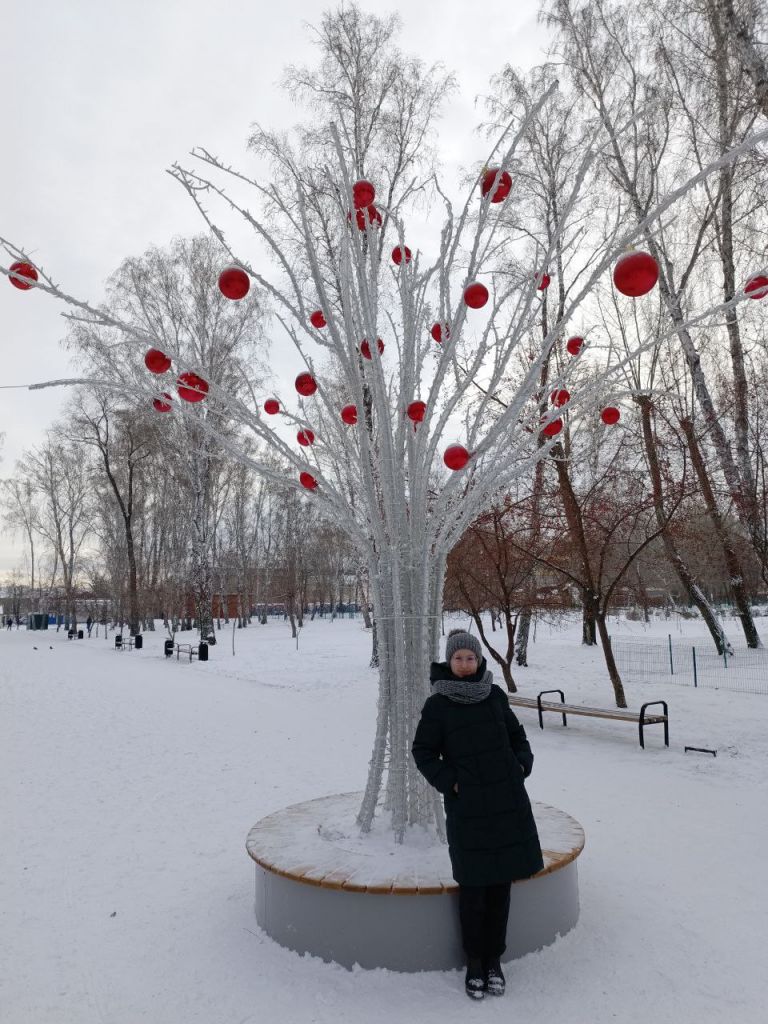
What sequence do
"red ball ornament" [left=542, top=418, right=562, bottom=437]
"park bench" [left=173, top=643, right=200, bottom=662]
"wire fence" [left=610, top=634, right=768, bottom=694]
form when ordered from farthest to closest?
"park bench" [left=173, top=643, right=200, bottom=662] → "wire fence" [left=610, top=634, right=768, bottom=694] → "red ball ornament" [left=542, top=418, right=562, bottom=437]

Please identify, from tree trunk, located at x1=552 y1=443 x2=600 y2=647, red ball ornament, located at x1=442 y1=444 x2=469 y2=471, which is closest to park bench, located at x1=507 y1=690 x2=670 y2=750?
tree trunk, located at x1=552 y1=443 x2=600 y2=647

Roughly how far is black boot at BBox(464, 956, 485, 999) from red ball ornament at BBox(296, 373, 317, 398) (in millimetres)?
2694

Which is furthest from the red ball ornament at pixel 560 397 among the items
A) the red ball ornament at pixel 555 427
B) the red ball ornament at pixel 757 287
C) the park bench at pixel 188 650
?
the park bench at pixel 188 650

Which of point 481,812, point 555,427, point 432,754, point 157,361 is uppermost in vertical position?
point 157,361

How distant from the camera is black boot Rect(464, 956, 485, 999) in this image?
2.71 metres

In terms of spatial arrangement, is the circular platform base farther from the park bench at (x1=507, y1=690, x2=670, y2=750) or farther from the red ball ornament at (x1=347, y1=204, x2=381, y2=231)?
the park bench at (x1=507, y1=690, x2=670, y2=750)

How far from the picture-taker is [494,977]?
277 cm

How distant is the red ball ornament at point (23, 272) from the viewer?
291cm

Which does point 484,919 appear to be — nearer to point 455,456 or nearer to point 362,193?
point 455,456

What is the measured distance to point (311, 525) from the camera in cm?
4209

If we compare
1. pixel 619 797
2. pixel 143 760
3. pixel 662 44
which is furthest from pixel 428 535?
pixel 662 44

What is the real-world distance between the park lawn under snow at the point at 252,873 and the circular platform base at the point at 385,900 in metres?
0.08

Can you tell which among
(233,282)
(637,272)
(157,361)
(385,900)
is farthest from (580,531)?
(637,272)

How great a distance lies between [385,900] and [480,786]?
633mm
